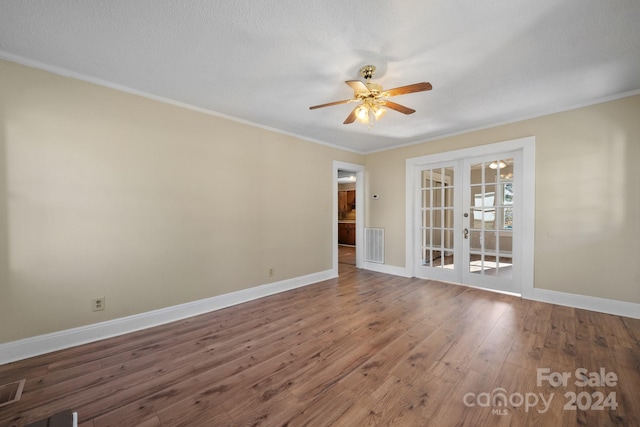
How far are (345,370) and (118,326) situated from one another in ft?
7.64

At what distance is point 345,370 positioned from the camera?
1930 mm

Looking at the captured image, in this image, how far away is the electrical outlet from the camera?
2396 mm

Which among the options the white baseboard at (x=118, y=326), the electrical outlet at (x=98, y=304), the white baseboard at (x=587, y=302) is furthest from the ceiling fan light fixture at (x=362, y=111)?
the white baseboard at (x=587, y=302)

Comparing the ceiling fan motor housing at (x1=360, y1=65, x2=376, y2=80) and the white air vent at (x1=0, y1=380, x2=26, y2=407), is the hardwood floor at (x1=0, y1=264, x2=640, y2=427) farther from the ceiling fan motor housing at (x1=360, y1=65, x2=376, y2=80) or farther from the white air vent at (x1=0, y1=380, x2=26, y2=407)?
the ceiling fan motor housing at (x1=360, y1=65, x2=376, y2=80)

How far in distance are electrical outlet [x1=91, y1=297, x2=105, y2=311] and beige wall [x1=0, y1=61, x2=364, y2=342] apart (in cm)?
6

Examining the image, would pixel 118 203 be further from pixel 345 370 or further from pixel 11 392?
pixel 345 370

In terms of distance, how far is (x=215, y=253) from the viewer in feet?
10.5

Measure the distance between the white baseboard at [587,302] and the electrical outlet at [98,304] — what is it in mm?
5102

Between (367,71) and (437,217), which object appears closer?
(367,71)

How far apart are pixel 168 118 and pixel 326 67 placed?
76.2 inches

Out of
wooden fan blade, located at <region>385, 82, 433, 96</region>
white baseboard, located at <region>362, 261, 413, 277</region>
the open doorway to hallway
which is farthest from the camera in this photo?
the open doorway to hallway

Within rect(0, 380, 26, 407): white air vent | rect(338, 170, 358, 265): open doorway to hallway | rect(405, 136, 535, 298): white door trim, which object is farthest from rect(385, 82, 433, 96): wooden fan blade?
rect(338, 170, 358, 265): open doorway to hallway

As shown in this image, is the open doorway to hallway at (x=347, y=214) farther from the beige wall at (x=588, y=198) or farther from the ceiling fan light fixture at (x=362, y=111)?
the ceiling fan light fixture at (x=362, y=111)

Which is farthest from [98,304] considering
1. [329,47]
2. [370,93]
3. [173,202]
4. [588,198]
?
[588,198]
